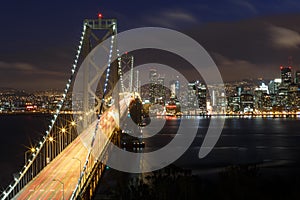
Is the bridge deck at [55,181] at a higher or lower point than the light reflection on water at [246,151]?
higher

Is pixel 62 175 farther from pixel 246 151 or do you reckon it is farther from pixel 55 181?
pixel 246 151

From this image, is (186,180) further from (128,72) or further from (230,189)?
(128,72)

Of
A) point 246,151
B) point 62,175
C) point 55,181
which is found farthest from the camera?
point 246,151

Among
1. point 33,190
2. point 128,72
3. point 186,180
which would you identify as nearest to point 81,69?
point 186,180

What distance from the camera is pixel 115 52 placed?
21.5m

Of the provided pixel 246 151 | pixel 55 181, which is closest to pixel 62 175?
pixel 55 181

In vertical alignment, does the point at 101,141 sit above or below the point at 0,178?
above

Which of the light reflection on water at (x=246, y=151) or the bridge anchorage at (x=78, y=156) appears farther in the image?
the light reflection on water at (x=246, y=151)

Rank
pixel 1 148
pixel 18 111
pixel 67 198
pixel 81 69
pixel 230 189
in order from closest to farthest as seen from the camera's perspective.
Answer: pixel 67 198 < pixel 230 189 < pixel 81 69 < pixel 1 148 < pixel 18 111

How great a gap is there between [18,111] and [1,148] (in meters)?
40.3

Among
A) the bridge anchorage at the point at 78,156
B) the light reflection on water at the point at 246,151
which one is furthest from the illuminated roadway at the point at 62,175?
the light reflection on water at the point at 246,151

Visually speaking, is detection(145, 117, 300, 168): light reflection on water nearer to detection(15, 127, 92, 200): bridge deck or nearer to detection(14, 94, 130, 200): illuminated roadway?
detection(14, 94, 130, 200): illuminated roadway

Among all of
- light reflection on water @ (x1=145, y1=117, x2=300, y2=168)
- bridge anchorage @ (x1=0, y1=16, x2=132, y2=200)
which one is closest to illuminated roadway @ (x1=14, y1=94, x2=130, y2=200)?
bridge anchorage @ (x1=0, y1=16, x2=132, y2=200)

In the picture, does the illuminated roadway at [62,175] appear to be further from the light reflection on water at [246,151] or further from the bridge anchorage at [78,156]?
the light reflection on water at [246,151]
